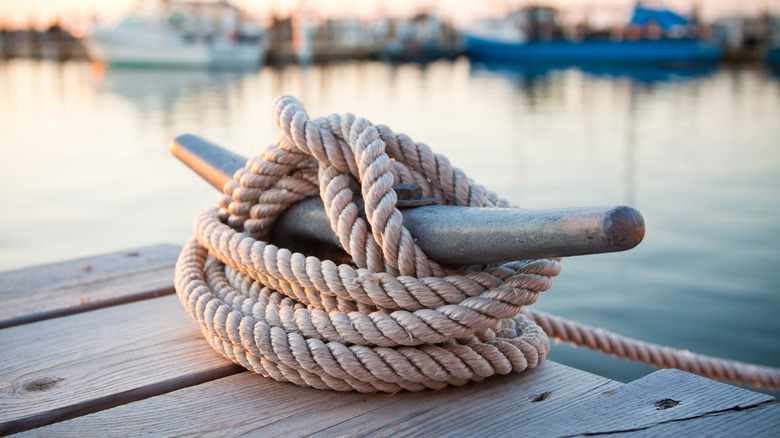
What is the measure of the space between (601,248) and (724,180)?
572cm

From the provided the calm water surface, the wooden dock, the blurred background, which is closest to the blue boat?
the blurred background

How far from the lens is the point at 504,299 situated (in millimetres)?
1301

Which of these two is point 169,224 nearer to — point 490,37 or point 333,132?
point 333,132

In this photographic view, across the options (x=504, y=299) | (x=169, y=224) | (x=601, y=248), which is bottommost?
(x=169, y=224)

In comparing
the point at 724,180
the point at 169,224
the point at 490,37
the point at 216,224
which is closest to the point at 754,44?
the point at 490,37

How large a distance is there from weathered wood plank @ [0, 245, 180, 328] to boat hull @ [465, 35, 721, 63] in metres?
32.2

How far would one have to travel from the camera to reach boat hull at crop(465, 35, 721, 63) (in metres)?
31.2

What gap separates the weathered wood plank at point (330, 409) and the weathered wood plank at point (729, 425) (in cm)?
17

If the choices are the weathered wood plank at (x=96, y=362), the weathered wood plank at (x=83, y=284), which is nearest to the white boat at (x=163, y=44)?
the weathered wood plank at (x=83, y=284)

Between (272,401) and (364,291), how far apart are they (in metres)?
0.26

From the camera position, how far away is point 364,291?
4.40 feet

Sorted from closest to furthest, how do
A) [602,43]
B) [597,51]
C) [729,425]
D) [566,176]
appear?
[729,425] → [566,176] → [597,51] → [602,43]

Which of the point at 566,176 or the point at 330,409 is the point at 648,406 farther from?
the point at 566,176

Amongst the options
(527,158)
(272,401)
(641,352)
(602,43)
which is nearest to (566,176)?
(527,158)
